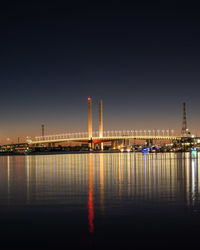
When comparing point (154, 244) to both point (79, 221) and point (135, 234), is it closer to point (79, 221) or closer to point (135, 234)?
point (135, 234)

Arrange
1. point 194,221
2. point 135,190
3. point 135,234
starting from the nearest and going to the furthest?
point 135,234
point 194,221
point 135,190

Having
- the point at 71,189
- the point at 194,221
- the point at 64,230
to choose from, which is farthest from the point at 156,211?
the point at 71,189

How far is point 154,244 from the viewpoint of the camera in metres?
6.21

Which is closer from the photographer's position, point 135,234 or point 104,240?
point 104,240

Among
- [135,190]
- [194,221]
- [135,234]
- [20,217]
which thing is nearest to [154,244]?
[135,234]

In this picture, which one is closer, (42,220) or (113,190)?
(42,220)

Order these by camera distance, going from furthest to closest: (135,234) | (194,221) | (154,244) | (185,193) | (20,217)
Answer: (185,193) < (20,217) < (194,221) < (135,234) < (154,244)

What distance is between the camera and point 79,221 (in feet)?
26.2

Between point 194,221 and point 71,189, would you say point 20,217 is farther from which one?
point 71,189

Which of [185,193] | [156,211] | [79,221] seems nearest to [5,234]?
[79,221]

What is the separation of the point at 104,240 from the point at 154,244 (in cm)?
88

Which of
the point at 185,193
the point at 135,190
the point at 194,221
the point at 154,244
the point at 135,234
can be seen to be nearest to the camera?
the point at 154,244

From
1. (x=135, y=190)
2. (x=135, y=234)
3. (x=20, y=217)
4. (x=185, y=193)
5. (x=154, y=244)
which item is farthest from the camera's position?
(x=135, y=190)

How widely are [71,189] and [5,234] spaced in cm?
704
